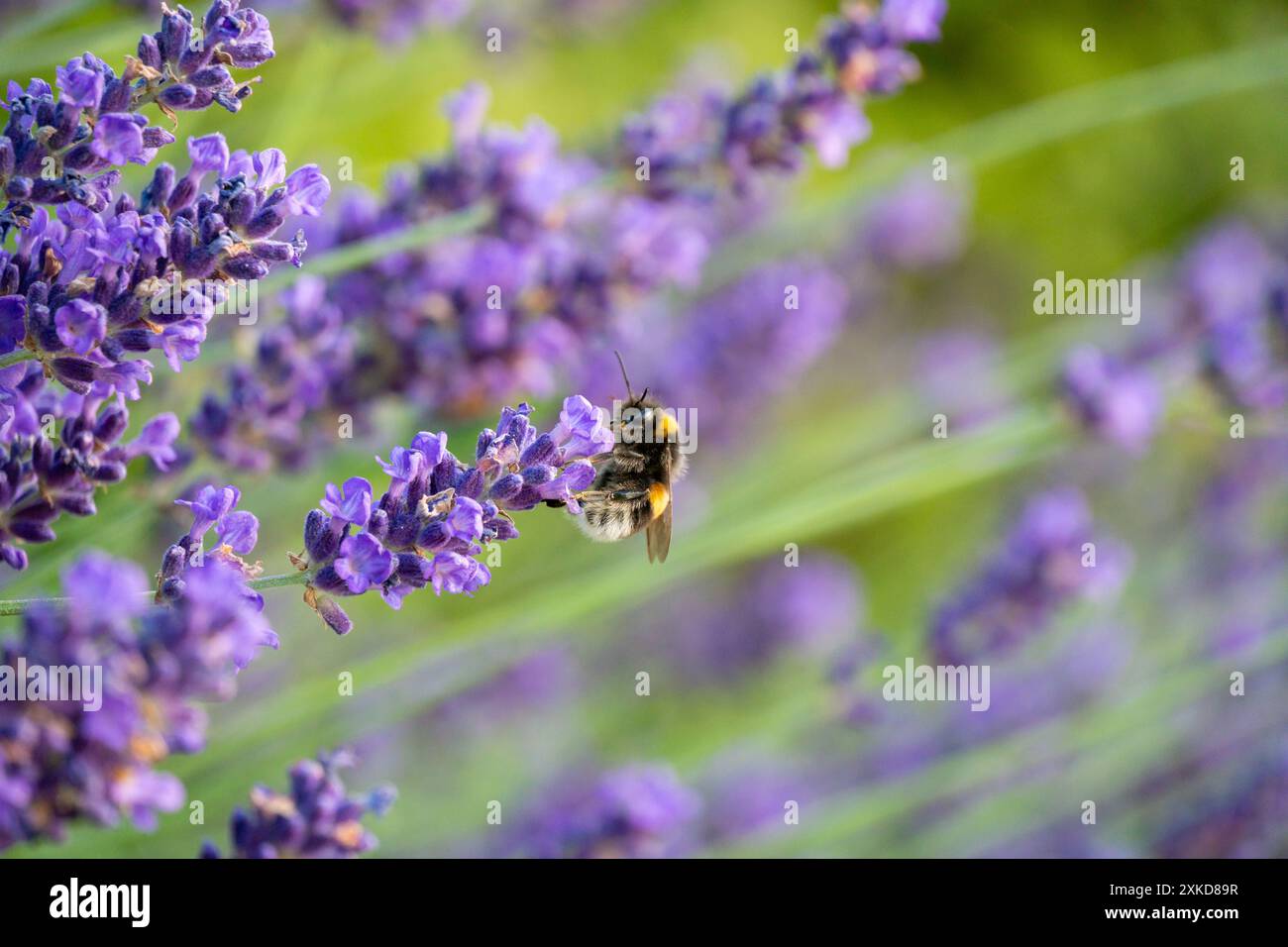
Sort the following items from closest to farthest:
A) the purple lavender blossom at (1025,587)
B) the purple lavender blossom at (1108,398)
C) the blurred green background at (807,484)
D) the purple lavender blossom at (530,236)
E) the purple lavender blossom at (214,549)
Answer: the purple lavender blossom at (214,549), the purple lavender blossom at (530,236), the blurred green background at (807,484), the purple lavender blossom at (1108,398), the purple lavender blossom at (1025,587)

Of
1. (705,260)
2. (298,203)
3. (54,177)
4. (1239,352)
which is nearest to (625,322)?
(705,260)

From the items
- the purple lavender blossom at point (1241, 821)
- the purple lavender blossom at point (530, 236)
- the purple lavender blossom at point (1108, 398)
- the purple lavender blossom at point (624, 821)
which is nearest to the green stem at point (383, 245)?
the purple lavender blossom at point (530, 236)

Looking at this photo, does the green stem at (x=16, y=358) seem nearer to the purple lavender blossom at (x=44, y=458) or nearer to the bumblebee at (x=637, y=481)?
the purple lavender blossom at (x=44, y=458)

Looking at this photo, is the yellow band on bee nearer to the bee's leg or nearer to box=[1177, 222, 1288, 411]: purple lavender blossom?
the bee's leg

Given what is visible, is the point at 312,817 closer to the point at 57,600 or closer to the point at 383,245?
the point at 57,600

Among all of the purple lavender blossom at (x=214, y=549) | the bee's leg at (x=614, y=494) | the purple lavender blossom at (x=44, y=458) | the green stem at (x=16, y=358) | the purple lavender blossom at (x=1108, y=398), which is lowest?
the purple lavender blossom at (x=214, y=549)
